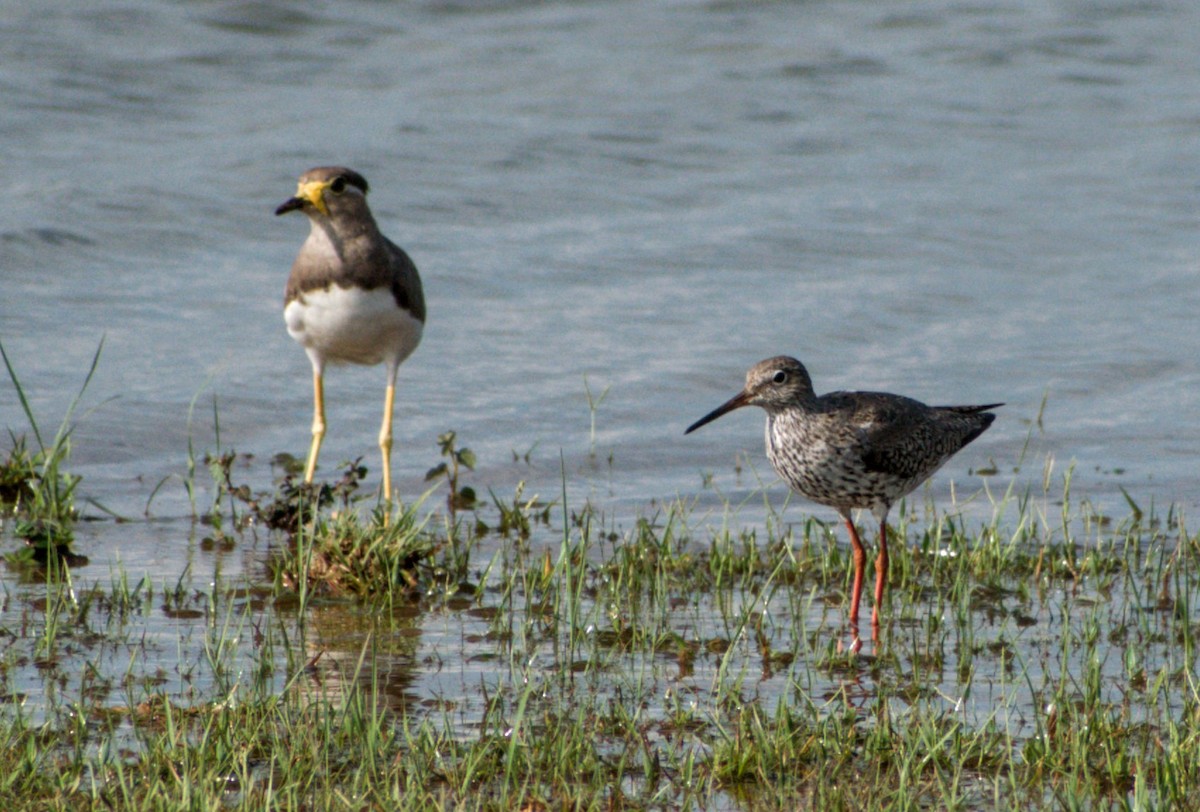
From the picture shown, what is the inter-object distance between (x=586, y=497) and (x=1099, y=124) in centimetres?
1016

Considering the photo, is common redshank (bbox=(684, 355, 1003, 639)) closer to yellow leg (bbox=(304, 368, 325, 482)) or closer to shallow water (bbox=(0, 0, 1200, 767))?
shallow water (bbox=(0, 0, 1200, 767))

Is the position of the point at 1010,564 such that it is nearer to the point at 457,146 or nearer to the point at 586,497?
the point at 586,497

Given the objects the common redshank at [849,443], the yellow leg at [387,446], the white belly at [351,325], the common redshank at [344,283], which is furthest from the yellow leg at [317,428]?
the common redshank at [849,443]

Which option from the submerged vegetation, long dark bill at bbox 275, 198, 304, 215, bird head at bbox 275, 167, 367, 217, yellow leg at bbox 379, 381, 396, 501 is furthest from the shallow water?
bird head at bbox 275, 167, 367, 217

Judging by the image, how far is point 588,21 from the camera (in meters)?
18.0

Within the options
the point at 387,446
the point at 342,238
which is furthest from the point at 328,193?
the point at 387,446

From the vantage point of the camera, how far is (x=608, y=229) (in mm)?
13383

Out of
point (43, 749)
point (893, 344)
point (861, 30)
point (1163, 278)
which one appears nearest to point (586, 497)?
point (893, 344)

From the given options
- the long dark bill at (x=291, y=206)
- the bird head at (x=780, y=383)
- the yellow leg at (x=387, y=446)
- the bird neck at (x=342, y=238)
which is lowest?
the yellow leg at (x=387, y=446)

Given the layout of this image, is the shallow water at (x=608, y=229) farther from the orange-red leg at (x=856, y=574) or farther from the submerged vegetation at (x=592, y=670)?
the orange-red leg at (x=856, y=574)

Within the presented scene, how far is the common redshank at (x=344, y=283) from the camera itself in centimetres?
814

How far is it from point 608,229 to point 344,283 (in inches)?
216

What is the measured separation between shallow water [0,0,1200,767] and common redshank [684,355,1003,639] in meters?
1.74

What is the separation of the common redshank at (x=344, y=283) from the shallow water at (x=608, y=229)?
0.85 m
